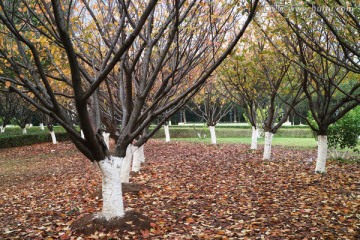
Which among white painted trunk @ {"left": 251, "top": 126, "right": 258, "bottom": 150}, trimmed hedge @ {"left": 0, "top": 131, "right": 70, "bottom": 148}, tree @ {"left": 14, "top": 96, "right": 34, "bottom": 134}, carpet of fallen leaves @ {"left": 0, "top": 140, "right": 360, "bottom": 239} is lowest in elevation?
carpet of fallen leaves @ {"left": 0, "top": 140, "right": 360, "bottom": 239}

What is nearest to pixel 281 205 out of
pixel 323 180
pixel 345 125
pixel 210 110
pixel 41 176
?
pixel 323 180

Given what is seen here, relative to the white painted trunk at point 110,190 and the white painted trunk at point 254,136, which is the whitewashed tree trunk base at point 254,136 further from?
the white painted trunk at point 110,190

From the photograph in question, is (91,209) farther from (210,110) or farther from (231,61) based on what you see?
(210,110)

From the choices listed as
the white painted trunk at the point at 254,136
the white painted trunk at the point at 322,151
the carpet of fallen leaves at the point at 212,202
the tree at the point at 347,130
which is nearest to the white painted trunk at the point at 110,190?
the carpet of fallen leaves at the point at 212,202

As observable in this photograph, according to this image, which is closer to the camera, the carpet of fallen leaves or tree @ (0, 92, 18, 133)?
the carpet of fallen leaves

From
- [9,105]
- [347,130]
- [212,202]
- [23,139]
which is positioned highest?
[9,105]

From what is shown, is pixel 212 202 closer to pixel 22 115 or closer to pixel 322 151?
pixel 322 151

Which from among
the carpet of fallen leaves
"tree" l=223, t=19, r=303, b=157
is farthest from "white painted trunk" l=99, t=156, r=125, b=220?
"tree" l=223, t=19, r=303, b=157

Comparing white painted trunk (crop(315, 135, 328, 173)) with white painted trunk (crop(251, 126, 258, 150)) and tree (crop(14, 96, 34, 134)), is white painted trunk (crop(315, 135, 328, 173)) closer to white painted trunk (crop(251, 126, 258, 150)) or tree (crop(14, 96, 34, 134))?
white painted trunk (crop(251, 126, 258, 150))

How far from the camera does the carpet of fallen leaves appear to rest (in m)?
5.70

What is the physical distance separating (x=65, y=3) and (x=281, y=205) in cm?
655

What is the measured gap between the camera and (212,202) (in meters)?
7.71

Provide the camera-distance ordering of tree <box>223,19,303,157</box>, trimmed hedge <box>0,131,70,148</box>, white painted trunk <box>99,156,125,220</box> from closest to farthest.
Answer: white painted trunk <box>99,156,125,220</box> < tree <box>223,19,303,157</box> < trimmed hedge <box>0,131,70,148</box>

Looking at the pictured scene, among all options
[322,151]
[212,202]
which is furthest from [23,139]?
[322,151]
